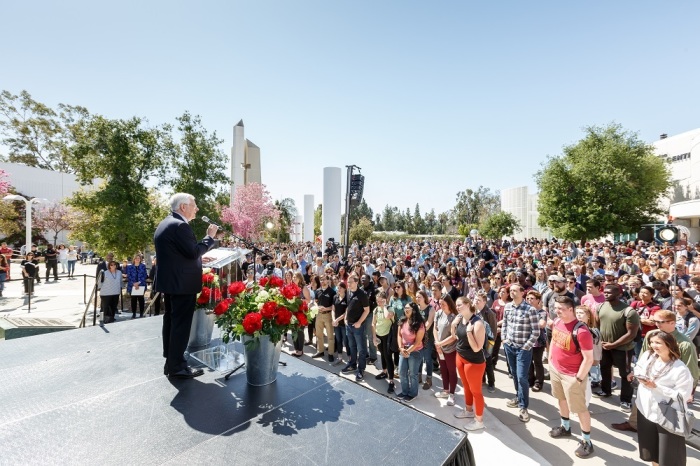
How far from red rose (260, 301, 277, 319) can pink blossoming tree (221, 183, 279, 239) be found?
1054 inches

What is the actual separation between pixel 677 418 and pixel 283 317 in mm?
3609

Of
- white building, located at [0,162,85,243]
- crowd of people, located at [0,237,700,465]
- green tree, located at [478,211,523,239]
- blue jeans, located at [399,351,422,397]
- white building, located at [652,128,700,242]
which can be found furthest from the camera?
green tree, located at [478,211,523,239]

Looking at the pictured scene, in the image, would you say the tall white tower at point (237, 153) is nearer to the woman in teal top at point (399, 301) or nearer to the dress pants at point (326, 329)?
the dress pants at point (326, 329)

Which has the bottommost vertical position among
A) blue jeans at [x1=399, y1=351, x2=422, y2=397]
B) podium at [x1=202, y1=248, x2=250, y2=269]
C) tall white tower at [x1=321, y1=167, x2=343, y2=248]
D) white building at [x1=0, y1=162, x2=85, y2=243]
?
blue jeans at [x1=399, y1=351, x2=422, y2=397]

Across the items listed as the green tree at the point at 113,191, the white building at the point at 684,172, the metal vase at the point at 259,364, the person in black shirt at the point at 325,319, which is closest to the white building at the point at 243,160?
the green tree at the point at 113,191

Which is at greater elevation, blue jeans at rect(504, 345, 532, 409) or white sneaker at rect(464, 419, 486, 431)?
blue jeans at rect(504, 345, 532, 409)

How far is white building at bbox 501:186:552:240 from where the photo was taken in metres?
50.3

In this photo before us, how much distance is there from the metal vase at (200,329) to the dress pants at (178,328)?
0.65m

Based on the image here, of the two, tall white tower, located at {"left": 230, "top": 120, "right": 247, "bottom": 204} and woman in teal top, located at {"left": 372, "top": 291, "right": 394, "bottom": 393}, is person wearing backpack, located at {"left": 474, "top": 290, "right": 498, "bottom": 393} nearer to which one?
woman in teal top, located at {"left": 372, "top": 291, "right": 394, "bottom": 393}

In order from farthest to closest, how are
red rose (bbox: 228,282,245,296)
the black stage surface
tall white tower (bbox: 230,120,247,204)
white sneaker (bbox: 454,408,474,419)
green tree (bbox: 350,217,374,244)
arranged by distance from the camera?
green tree (bbox: 350,217,374,244), tall white tower (bbox: 230,120,247,204), white sneaker (bbox: 454,408,474,419), red rose (bbox: 228,282,245,296), the black stage surface

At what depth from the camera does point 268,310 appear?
93.7 inches

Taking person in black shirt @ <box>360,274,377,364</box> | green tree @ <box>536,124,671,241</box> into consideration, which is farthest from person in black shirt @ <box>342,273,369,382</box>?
green tree @ <box>536,124,671,241</box>

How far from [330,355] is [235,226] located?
23.1 meters

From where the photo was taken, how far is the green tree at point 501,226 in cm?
4856
